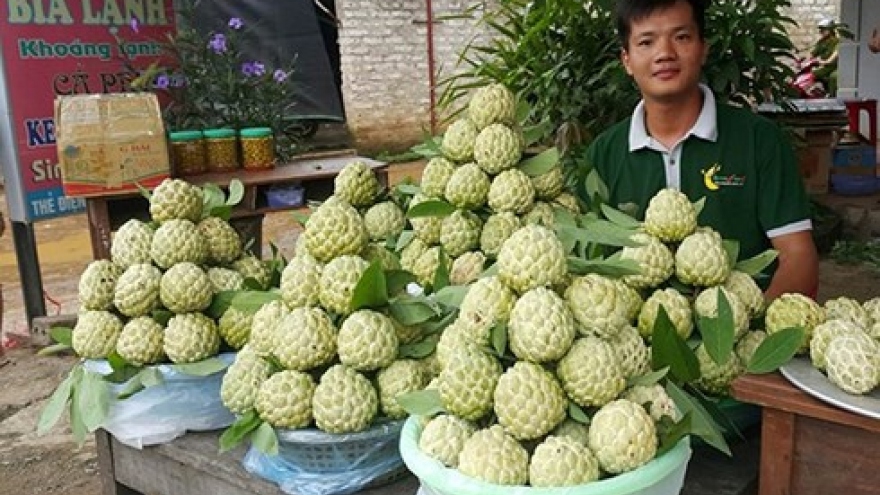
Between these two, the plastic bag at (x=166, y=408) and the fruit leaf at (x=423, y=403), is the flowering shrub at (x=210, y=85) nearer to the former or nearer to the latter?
the plastic bag at (x=166, y=408)

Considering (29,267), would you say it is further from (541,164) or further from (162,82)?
(541,164)

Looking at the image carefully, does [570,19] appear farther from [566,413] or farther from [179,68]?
[566,413]

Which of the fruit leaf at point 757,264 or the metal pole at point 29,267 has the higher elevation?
the fruit leaf at point 757,264

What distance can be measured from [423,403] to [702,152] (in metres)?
1.39

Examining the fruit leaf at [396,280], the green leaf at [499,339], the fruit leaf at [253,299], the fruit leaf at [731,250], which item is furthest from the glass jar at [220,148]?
the green leaf at [499,339]

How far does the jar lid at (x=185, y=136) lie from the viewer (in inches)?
151

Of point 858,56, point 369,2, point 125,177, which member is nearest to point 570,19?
point 125,177

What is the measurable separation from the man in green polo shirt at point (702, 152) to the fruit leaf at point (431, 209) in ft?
2.41

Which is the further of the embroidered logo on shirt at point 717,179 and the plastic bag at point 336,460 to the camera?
the embroidered logo on shirt at point 717,179

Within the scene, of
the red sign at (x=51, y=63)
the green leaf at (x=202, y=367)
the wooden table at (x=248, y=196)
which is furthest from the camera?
Answer: the red sign at (x=51, y=63)

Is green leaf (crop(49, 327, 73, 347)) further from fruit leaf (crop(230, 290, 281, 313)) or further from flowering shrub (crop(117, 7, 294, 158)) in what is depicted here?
flowering shrub (crop(117, 7, 294, 158))

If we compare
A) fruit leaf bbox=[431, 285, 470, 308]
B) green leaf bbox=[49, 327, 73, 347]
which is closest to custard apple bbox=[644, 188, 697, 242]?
fruit leaf bbox=[431, 285, 470, 308]

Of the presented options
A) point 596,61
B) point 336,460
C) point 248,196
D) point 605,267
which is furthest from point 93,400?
point 596,61

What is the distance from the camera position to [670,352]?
1.20m
